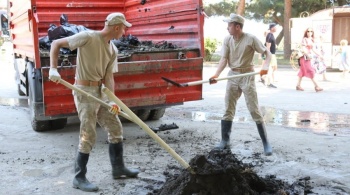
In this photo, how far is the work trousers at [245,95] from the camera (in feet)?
17.6

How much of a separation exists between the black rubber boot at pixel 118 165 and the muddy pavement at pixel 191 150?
7 centimetres

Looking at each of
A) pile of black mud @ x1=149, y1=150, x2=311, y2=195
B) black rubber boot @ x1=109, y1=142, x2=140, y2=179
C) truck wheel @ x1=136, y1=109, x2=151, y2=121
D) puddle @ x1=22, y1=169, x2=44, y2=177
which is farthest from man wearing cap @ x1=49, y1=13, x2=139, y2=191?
truck wheel @ x1=136, y1=109, x2=151, y2=121

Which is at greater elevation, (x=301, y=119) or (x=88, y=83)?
(x=88, y=83)

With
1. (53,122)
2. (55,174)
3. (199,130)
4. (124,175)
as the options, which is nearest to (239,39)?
(199,130)

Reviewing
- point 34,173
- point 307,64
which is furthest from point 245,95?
point 307,64

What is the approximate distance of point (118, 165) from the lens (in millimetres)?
4480

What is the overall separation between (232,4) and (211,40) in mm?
4121

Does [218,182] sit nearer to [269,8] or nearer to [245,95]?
[245,95]

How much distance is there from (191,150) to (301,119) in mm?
2838

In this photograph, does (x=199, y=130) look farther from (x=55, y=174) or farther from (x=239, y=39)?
(x=55, y=174)

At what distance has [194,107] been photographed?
29.6 ft

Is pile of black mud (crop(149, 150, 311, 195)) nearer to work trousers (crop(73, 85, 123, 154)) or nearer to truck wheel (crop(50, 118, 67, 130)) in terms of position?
work trousers (crop(73, 85, 123, 154))

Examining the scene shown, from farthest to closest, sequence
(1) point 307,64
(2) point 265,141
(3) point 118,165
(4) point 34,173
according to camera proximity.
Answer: (1) point 307,64 < (2) point 265,141 < (4) point 34,173 < (3) point 118,165

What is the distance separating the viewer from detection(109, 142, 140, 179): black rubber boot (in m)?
4.48
